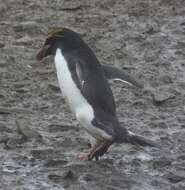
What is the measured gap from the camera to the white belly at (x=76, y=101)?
6.34 metres

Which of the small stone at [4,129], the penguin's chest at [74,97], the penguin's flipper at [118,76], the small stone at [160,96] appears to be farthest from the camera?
the small stone at [160,96]

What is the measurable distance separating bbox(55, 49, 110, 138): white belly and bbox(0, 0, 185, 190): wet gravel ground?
0.26 m

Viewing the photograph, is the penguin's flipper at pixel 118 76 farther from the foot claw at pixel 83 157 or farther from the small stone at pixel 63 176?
the small stone at pixel 63 176

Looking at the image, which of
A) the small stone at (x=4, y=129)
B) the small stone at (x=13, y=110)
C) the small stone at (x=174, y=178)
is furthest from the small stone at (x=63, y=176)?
the small stone at (x=13, y=110)

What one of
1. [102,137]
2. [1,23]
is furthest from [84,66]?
[1,23]

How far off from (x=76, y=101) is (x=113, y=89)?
1.68 meters

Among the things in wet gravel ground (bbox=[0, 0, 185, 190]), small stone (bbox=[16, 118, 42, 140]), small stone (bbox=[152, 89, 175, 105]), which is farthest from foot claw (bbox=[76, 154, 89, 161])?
small stone (bbox=[152, 89, 175, 105])

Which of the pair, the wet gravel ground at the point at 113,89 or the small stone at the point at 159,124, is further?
the small stone at the point at 159,124

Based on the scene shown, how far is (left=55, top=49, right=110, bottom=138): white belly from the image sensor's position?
6.34 meters

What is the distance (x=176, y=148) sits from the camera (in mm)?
6891

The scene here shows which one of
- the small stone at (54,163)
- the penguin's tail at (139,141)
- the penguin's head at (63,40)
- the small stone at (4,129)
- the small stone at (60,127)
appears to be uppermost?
the penguin's head at (63,40)

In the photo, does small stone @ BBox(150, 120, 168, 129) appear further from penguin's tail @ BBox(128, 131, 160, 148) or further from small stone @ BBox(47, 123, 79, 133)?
penguin's tail @ BBox(128, 131, 160, 148)

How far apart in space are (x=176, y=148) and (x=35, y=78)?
1805 millimetres

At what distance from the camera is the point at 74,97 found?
21.1 ft
